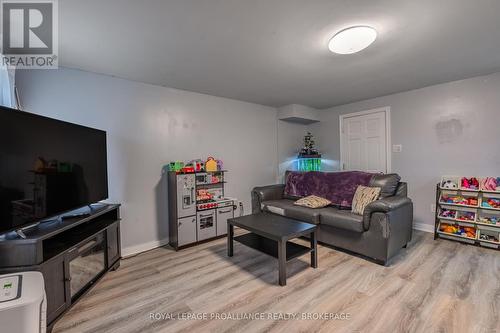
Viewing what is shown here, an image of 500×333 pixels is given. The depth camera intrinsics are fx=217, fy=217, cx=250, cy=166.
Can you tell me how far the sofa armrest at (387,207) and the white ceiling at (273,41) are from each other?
5.20ft

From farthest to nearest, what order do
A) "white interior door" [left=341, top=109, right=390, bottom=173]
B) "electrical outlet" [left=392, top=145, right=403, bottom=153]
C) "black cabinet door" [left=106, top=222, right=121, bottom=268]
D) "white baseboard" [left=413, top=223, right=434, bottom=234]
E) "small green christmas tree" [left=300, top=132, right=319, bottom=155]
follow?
"small green christmas tree" [left=300, top=132, right=319, bottom=155], "white interior door" [left=341, top=109, right=390, bottom=173], "electrical outlet" [left=392, top=145, right=403, bottom=153], "white baseboard" [left=413, top=223, right=434, bottom=234], "black cabinet door" [left=106, top=222, right=121, bottom=268]

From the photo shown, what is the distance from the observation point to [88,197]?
2125mm

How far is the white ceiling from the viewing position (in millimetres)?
1569

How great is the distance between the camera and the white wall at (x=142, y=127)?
2438 mm

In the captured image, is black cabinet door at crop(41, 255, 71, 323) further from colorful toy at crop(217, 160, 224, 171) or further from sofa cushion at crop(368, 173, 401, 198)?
sofa cushion at crop(368, 173, 401, 198)

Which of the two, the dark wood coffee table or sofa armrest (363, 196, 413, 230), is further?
sofa armrest (363, 196, 413, 230)

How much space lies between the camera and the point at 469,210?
3.02 m

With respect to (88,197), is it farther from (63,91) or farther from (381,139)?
(381,139)

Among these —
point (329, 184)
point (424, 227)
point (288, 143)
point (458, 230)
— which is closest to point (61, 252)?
point (329, 184)

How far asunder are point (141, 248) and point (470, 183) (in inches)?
180

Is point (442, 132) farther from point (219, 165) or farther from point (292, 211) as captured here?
point (219, 165)

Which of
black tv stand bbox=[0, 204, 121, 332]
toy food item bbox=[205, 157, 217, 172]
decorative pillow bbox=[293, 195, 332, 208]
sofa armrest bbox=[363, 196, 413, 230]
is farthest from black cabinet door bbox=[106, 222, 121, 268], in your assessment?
sofa armrest bbox=[363, 196, 413, 230]

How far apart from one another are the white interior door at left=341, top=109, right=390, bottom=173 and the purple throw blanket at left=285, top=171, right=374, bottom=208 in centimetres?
91

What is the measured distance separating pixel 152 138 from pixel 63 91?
1046mm
